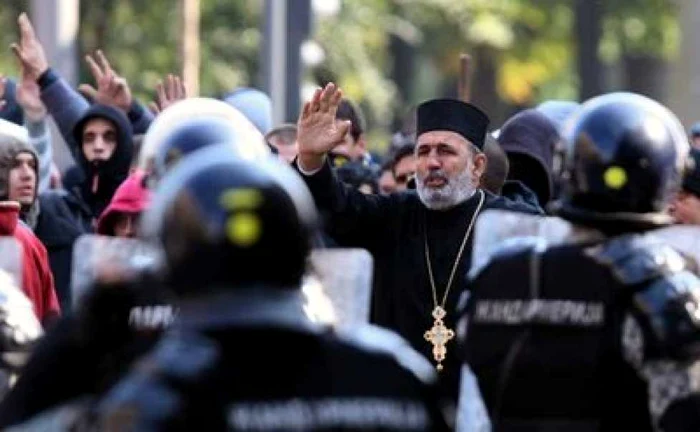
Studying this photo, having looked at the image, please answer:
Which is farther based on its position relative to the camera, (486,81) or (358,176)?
(486,81)

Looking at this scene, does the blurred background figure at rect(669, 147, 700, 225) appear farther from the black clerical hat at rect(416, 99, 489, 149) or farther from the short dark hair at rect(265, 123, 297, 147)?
the short dark hair at rect(265, 123, 297, 147)

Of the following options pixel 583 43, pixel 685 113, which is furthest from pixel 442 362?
pixel 583 43

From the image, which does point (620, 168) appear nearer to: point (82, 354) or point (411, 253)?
point (82, 354)

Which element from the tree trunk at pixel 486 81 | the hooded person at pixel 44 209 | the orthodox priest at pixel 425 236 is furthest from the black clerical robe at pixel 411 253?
the tree trunk at pixel 486 81

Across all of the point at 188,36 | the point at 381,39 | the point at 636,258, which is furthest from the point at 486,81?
the point at 636,258

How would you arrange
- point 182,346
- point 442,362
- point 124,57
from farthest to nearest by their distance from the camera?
point 124,57 → point 442,362 → point 182,346

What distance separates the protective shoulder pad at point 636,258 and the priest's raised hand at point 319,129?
10.5 ft

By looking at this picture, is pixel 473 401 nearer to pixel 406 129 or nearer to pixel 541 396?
pixel 541 396

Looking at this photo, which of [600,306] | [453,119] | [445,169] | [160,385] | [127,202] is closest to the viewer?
[160,385]

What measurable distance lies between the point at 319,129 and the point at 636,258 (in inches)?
133

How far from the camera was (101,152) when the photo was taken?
13062mm

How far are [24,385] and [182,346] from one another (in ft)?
1.99

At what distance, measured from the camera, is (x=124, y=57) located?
98.3 ft

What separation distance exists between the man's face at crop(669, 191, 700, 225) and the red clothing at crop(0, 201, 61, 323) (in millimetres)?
2090
